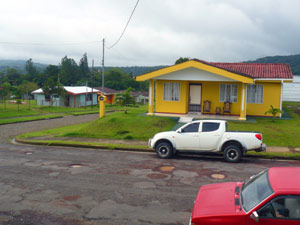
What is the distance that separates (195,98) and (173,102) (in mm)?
1737

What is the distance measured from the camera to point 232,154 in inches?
474

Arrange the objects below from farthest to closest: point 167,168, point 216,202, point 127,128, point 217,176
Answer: point 127,128 → point 167,168 → point 217,176 → point 216,202

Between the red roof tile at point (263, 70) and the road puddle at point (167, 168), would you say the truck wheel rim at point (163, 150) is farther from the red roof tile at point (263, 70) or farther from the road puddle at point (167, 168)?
the red roof tile at point (263, 70)

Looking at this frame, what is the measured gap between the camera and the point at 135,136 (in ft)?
57.5

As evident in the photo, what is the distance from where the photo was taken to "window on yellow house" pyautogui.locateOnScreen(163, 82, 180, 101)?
2328 cm

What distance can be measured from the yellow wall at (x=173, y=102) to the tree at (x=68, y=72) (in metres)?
81.6

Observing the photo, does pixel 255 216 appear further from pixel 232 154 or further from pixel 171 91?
pixel 171 91

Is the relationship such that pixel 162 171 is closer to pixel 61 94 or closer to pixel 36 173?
pixel 36 173

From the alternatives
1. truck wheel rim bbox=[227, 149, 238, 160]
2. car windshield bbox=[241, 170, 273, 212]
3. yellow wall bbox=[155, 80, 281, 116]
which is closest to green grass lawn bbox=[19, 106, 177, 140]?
yellow wall bbox=[155, 80, 281, 116]

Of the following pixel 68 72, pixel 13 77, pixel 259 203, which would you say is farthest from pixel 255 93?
pixel 13 77

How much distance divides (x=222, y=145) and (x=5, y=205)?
7.70 metres

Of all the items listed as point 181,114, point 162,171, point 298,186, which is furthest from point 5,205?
point 181,114

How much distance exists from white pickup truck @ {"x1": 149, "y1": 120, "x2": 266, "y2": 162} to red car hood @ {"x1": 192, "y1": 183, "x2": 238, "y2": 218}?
5729 mm

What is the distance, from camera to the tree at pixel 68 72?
330 feet
